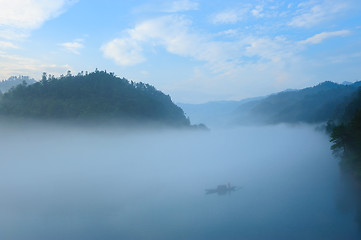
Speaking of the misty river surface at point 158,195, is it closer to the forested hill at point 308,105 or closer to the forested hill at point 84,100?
the forested hill at point 84,100

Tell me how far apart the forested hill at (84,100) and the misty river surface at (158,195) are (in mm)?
4878

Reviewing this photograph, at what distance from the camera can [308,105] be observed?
134125 mm

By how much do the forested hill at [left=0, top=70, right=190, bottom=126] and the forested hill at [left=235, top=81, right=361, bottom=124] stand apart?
186ft

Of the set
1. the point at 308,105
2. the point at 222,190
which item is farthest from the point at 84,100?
the point at 308,105

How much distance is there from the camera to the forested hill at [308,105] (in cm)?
10369

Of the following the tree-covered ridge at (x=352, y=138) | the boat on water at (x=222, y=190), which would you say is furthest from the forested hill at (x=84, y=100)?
the tree-covered ridge at (x=352, y=138)

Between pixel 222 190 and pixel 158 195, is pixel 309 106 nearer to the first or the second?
pixel 222 190

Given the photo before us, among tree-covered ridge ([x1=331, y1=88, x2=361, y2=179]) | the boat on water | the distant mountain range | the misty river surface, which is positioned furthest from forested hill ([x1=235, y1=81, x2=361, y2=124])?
the boat on water

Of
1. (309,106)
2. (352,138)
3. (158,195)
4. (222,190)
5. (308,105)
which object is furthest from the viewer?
(308,105)

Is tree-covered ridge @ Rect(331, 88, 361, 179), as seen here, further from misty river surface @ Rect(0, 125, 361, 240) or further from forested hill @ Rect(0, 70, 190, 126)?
forested hill @ Rect(0, 70, 190, 126)

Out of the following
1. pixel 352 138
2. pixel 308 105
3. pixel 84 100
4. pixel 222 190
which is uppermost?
pixel 308 105

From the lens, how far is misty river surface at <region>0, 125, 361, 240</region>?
25000 mm

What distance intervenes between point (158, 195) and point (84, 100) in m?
47.7

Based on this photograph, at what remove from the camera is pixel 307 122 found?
11906 centimetres
